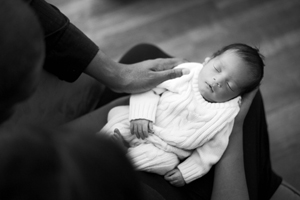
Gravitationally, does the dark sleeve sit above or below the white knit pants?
above

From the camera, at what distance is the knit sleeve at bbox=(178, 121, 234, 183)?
3.10ft

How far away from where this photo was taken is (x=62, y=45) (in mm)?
938

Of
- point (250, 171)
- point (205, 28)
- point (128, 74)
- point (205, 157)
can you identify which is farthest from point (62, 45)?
point (205, 28)

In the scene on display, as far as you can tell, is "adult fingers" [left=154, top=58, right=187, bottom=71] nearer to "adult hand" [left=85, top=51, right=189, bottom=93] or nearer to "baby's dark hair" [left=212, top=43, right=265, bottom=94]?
"adult hand" [left=85, top=51, right=189, bottom=93]

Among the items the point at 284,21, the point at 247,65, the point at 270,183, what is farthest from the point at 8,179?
the point at 284,21

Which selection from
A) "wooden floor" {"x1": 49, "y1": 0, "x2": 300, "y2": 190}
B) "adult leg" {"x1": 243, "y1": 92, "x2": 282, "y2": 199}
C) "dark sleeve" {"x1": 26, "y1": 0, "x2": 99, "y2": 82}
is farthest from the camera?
"wooden floor" {"x1": 49, "y1": 0, "x2": 300, "y2": 190}

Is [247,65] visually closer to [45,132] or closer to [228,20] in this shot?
[45,132]

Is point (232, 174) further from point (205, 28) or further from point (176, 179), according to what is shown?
point (205, 28)

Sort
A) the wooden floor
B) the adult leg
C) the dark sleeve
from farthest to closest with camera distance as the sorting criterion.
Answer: the wooden floor
the adult leg
the dark sleeve

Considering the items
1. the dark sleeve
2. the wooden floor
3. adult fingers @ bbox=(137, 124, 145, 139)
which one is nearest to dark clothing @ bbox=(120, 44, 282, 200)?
adult fingers @ bbox=(137, 124, 145, 139)

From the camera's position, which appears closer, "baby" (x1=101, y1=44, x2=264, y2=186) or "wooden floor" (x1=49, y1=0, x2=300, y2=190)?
"baby" (x1=101, y1=44, x2=264, y2=186)

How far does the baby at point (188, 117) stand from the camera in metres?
0.95

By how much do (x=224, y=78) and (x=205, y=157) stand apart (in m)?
0.25

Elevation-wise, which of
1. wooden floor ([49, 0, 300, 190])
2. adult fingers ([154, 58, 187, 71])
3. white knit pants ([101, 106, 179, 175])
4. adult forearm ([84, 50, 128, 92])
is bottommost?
wooden floor ([49, 0, 300, 190])
